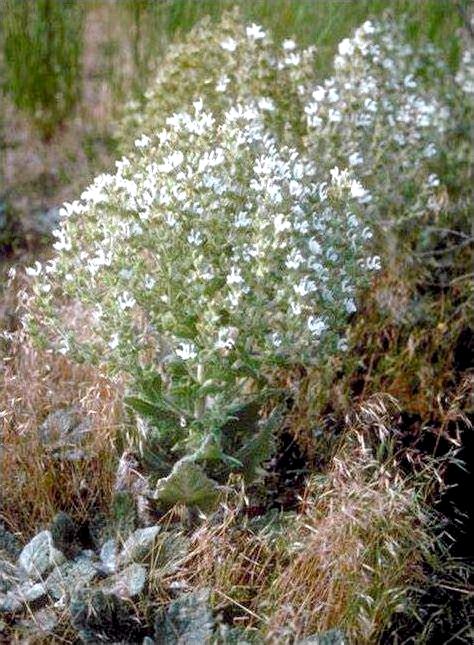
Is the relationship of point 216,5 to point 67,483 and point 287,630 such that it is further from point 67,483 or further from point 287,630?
point 287,630

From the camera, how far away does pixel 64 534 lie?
8.28 feet

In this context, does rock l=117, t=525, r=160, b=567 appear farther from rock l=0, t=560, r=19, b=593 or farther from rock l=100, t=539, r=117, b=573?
rock l=0, t=560, r=19, b=593

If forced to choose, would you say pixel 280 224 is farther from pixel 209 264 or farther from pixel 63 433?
pixel 63 433

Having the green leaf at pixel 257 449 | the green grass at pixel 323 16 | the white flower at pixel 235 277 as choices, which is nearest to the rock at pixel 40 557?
the green leaf at pixel 257 449

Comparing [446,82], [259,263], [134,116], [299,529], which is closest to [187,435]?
[299,529]

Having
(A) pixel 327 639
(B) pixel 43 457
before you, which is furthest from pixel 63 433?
(A) pixel 327 639

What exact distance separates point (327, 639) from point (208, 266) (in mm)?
857

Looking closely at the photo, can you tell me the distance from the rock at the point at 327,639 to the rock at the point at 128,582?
0.37 metres

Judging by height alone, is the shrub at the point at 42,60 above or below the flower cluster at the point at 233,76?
below

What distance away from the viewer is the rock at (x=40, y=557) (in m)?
2.35

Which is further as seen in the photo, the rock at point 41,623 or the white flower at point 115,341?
the white flower at point 115,341

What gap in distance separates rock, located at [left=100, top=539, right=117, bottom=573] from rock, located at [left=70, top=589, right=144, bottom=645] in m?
0.10

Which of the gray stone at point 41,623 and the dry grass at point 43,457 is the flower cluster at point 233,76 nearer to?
the dry grass at point 43,457

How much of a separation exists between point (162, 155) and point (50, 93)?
8.12 feet
